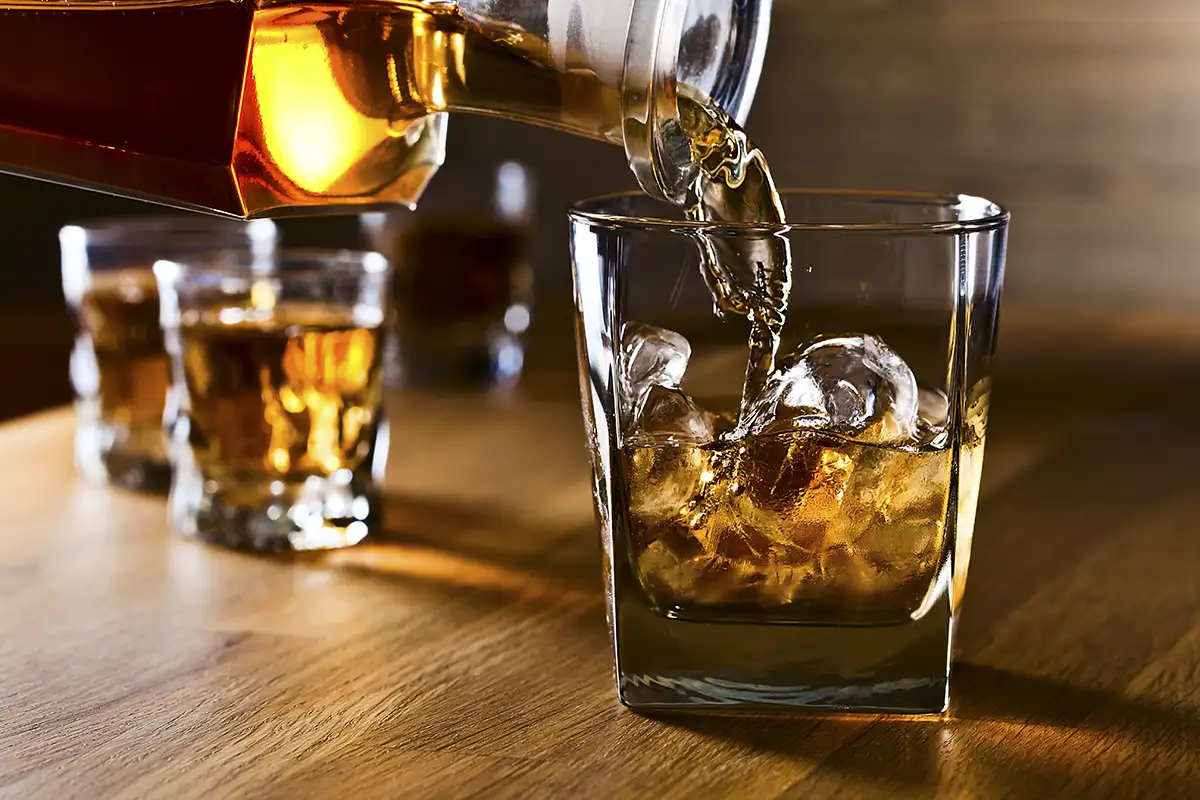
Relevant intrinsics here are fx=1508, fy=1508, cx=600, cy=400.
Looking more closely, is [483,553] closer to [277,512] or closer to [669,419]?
[277,512]

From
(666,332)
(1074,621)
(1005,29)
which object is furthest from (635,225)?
(1005,29)

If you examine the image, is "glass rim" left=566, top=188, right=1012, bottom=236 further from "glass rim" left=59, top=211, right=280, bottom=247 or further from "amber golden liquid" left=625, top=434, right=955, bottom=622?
"glass rim" left=59, top=211, right=280, bottom=247

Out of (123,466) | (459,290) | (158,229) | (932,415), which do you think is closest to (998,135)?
(459,290)

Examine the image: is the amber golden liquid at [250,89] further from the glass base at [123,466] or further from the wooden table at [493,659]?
the glass base at [123,466]

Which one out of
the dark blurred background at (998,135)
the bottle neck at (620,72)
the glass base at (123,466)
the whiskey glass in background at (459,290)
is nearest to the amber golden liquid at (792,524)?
the bottle neck at (620,72)

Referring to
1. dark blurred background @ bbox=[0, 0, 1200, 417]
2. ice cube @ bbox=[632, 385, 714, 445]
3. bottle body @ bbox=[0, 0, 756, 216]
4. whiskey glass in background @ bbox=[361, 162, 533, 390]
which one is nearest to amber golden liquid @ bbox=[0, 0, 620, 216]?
bottle body @ bbox=[0, 0, 756, 216]
